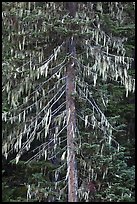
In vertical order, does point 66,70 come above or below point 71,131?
above

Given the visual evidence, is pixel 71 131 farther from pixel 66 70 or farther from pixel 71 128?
pixel 66 70

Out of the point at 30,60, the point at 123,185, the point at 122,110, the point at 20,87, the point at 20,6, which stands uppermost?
the point at 20,6

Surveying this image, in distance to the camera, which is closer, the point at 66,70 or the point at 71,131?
the point at 71,131

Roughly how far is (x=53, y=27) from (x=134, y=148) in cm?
496

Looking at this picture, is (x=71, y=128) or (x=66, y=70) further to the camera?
(x=66, y=70)

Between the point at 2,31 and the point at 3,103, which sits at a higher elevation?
the point at 2,31

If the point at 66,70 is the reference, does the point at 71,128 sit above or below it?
below

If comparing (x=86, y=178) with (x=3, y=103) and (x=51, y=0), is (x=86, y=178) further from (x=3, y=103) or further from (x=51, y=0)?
(x=51, y=0)

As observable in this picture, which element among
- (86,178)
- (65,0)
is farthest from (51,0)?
(86,178)

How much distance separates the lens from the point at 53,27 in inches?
255

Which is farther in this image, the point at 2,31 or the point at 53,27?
the point at 2,31

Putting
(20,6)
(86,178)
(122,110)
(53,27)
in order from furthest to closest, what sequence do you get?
(122,110) < (86,178) < (20,6) < (53,27)

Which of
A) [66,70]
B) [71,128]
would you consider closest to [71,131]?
[71,128]

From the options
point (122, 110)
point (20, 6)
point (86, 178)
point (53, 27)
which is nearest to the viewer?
point (53, 27)
